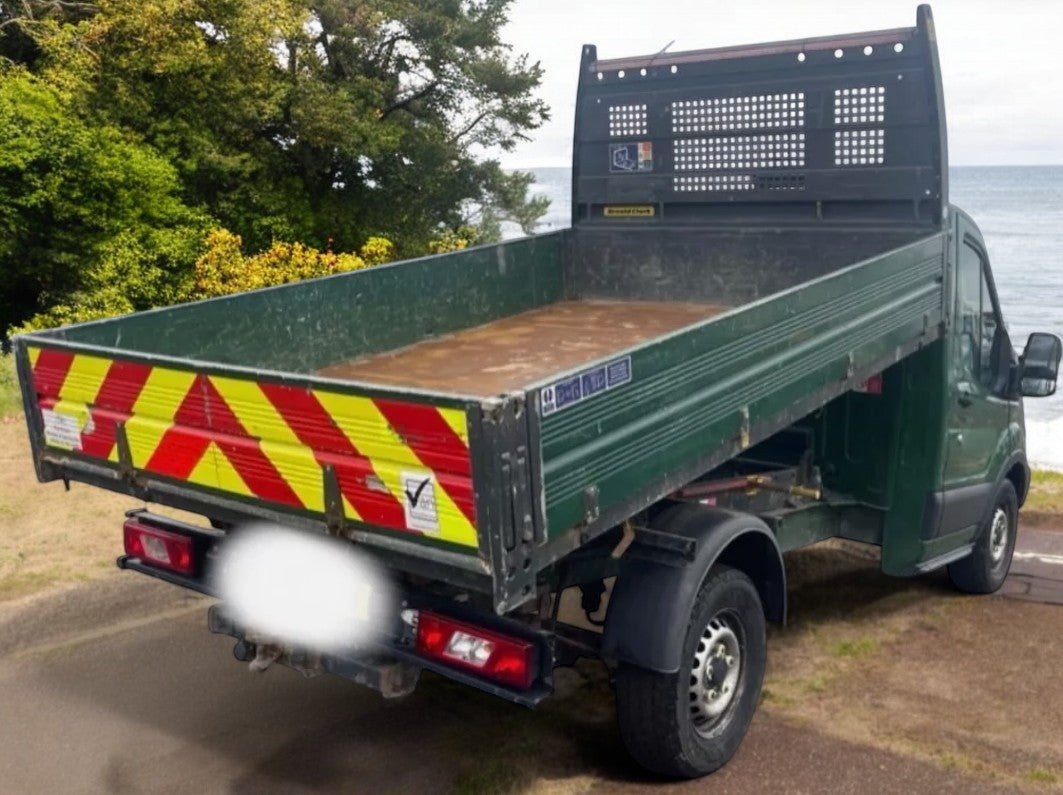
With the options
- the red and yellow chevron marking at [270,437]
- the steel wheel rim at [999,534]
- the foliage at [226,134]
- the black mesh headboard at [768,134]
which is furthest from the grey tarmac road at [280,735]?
the foliage at [226,134]

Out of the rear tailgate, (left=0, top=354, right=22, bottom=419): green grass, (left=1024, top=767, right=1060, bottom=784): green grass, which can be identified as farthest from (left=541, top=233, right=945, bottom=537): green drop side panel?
(left=0, top=354, right=22, bottom=419): green grass

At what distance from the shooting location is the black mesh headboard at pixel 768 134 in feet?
19.0

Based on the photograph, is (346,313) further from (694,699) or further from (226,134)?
(226,134)

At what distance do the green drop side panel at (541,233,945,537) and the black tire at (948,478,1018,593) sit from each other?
6.08 feet

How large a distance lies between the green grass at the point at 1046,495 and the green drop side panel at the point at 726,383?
4.56m

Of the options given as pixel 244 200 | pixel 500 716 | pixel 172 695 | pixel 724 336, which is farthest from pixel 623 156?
pixel 244 200

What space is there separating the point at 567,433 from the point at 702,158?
359cm

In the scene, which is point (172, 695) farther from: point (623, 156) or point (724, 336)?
point (623, 156)

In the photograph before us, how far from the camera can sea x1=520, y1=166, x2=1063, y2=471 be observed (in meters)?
25.2

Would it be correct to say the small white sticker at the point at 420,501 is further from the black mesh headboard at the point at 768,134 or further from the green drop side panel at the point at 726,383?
the black mesh headboard at the point at 768,134

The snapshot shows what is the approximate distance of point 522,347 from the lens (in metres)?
5.93

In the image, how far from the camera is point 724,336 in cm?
407

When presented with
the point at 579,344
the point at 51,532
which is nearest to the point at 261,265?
the point at 51,532

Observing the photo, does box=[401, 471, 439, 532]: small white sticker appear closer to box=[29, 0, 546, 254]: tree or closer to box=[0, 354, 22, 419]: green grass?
box=[0, 354, 22, 419]: green grass
